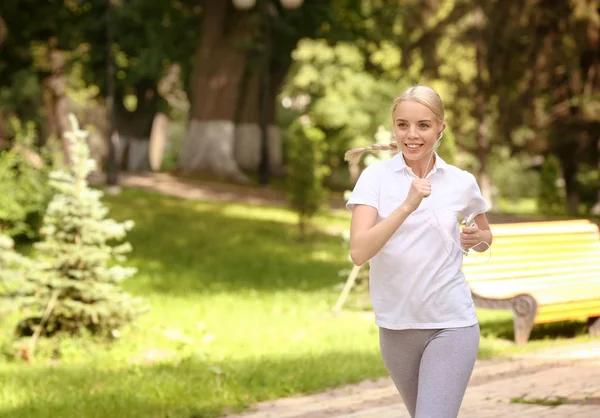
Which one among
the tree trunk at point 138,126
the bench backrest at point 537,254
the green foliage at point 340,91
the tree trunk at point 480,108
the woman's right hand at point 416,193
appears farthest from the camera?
the tree trunk at point 138,126

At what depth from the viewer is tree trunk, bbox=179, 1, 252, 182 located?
32.5 m

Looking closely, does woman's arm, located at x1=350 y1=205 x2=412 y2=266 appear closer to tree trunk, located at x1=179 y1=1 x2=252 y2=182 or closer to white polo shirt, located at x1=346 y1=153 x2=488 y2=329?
white polo shirt, located at x1=346 y1=153 x2=488 y2=329

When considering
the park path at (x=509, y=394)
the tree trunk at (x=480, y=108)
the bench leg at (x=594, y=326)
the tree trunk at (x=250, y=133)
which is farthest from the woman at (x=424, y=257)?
the tree trunk at (x=480, y=108)

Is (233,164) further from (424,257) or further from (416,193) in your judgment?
(416,193)

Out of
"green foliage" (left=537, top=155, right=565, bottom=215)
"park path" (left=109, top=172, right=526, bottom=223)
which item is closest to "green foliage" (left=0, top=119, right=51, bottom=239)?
"park path" (left=109, top=172, right=526, bottom=223)

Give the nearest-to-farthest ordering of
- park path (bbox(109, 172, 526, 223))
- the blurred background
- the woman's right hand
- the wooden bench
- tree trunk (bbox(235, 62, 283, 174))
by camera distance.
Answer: the woman's right hand < the blurred background < the wooden bench < park path (bbox(109, 172, 526, 223)) < tree trunk (bbox(235, 62, 283, 174))

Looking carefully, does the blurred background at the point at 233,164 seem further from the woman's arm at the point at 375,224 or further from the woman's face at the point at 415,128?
the woman's face at the point at 415,128

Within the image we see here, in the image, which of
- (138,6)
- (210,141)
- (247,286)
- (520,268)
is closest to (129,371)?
(520,268)

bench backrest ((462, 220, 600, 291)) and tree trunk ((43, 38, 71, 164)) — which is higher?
tree trunk ((43, 38, 71, 164))

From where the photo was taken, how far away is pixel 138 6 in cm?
3431

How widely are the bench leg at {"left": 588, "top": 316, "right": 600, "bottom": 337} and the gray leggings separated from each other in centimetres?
765

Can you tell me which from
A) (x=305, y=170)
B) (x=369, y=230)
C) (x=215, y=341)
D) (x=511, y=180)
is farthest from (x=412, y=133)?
(x=511, y=180)

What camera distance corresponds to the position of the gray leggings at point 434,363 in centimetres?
418

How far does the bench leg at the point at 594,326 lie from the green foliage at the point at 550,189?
23.7 metres
